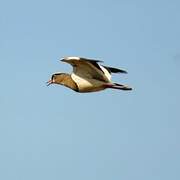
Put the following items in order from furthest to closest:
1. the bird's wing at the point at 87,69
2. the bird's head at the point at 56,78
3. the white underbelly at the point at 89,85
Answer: the bird's head at the point at 56,78 → the white underbelly at the point at 89,85 → the bird's wing at the point at 87,69

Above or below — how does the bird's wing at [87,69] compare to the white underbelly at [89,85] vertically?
above

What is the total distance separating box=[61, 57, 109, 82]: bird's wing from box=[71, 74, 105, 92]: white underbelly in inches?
9.5

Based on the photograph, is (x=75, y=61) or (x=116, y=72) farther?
(x=116, y=72)

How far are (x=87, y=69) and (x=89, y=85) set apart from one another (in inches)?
36.2

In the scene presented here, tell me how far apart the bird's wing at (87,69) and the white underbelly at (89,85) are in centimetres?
24

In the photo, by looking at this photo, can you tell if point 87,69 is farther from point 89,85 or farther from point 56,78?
point 56,78

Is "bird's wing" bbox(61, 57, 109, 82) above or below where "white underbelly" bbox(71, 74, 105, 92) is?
above

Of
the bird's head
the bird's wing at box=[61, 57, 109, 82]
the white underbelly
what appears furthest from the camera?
the bird's head

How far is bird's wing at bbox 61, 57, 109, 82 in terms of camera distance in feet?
214

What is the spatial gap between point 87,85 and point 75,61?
1866 millimetres

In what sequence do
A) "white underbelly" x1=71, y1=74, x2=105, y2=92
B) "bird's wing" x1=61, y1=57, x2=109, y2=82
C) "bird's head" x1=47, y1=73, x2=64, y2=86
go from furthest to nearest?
1. "bird's head" x1=47, y1=73, x2=64, y2=86
2. "white underbelly" x1=71, y1=74, x2=105, y2=92
3. "bird's wing" x1=61, y1=57, x2=109, y2=82

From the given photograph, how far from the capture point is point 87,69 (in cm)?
6625

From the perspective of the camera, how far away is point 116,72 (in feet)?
228

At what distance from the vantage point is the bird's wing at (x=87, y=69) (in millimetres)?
65250
